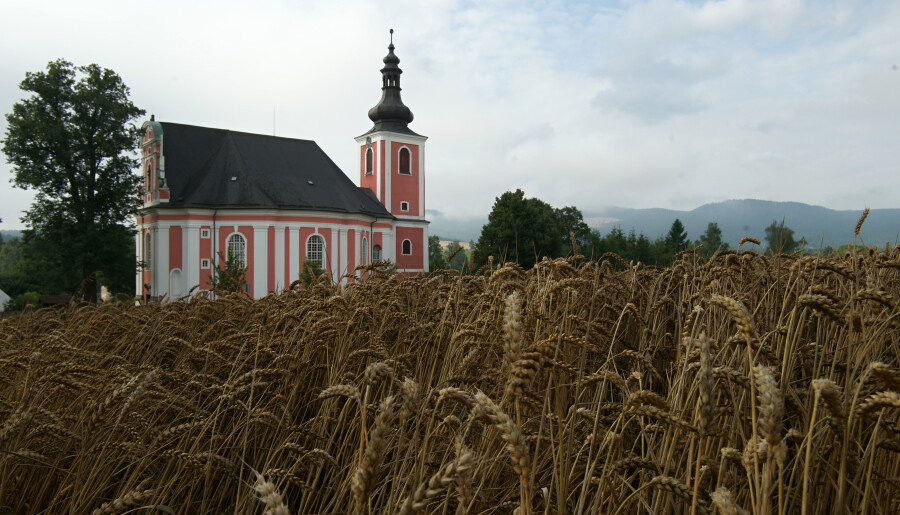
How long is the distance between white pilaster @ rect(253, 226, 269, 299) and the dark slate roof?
1.82m

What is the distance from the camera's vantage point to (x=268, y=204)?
1615 inches

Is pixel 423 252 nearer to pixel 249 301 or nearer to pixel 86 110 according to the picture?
pixel 86 110

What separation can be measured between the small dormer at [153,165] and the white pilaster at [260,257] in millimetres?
6535

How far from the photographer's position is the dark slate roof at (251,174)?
4162cm

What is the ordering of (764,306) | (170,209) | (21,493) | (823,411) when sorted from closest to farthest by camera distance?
(823,411) < (21,493) < (764,306) < (170,209)

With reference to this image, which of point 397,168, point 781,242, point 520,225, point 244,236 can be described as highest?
point 397,168

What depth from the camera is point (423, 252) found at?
5216 cm

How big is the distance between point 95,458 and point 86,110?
42.6 m

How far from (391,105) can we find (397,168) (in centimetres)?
553

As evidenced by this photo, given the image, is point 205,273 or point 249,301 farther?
point 205,273

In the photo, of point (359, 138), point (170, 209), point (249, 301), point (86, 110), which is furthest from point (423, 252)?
point (249, 301)

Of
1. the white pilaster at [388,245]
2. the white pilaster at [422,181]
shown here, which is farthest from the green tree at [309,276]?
the white pilaster at [422,181]

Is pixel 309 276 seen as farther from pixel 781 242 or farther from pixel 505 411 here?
pixel 505 411

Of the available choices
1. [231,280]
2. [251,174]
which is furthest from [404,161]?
[231,280]
